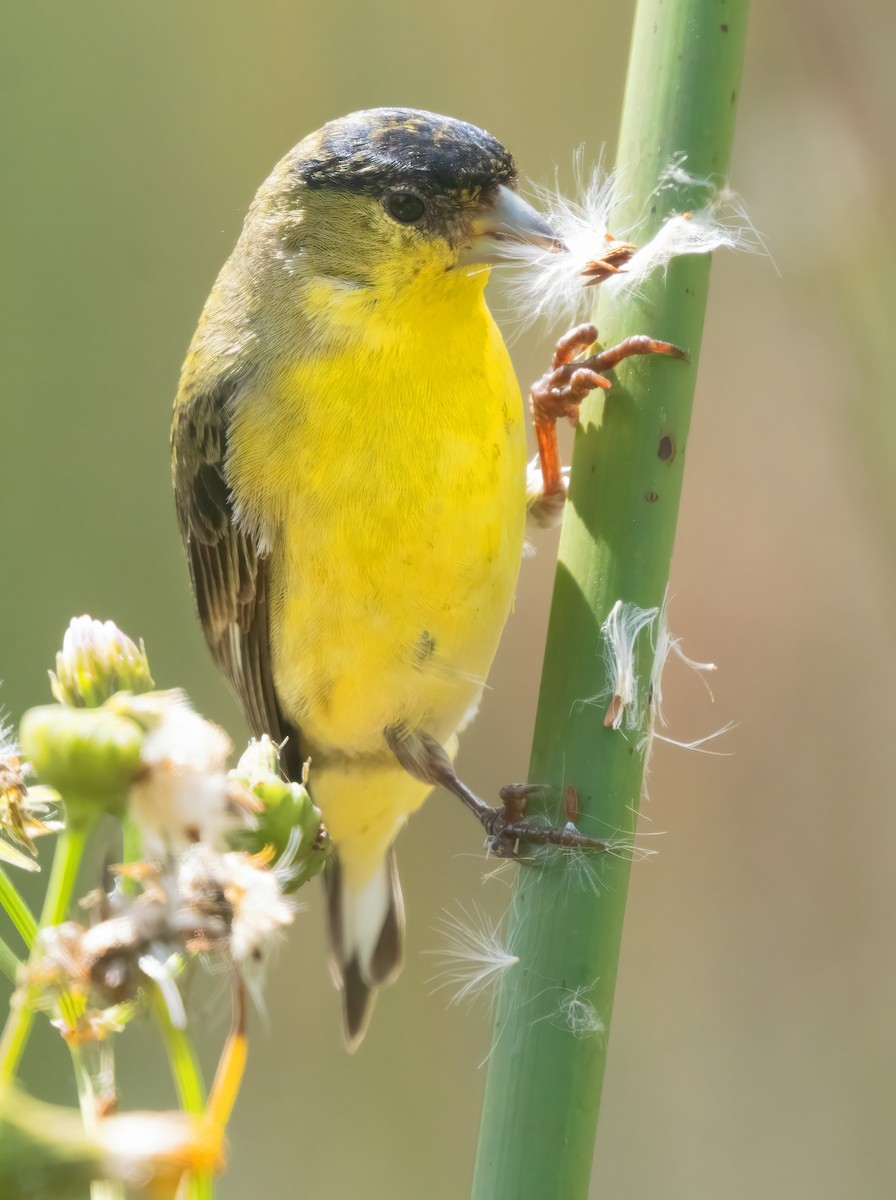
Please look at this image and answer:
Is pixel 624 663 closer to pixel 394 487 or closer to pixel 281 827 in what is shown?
pixel 281 827

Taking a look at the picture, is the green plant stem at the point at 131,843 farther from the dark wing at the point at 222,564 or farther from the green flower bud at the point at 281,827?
the dark wing at the point at 222,564

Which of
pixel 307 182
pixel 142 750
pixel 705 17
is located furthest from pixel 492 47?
pixel 142 750

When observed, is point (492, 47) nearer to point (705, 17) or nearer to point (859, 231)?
point (859, 231)

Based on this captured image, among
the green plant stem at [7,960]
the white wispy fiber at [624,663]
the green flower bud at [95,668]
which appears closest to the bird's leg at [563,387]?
the white wispy fiber at [624,663]

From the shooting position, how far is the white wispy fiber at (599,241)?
51.1 inches

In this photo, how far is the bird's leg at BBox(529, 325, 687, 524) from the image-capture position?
1354 millimetres

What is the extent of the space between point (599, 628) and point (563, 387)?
0.54 m

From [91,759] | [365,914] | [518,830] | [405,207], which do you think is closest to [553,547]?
[365,914]

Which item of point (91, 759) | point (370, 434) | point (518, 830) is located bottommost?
point (518, 830)

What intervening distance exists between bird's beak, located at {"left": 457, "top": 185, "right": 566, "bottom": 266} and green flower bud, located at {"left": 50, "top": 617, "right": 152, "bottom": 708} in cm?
94

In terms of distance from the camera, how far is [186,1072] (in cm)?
76

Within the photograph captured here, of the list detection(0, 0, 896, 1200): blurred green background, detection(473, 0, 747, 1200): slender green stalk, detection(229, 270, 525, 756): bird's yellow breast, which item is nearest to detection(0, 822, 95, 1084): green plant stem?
detection(473, 0, 747, 1200): slender green stalk

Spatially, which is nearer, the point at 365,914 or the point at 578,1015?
the point at 578,1015

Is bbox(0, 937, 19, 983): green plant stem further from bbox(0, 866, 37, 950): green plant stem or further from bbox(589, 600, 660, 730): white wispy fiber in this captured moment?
bbox(589, 600, 660, 730): white wispy fiber
